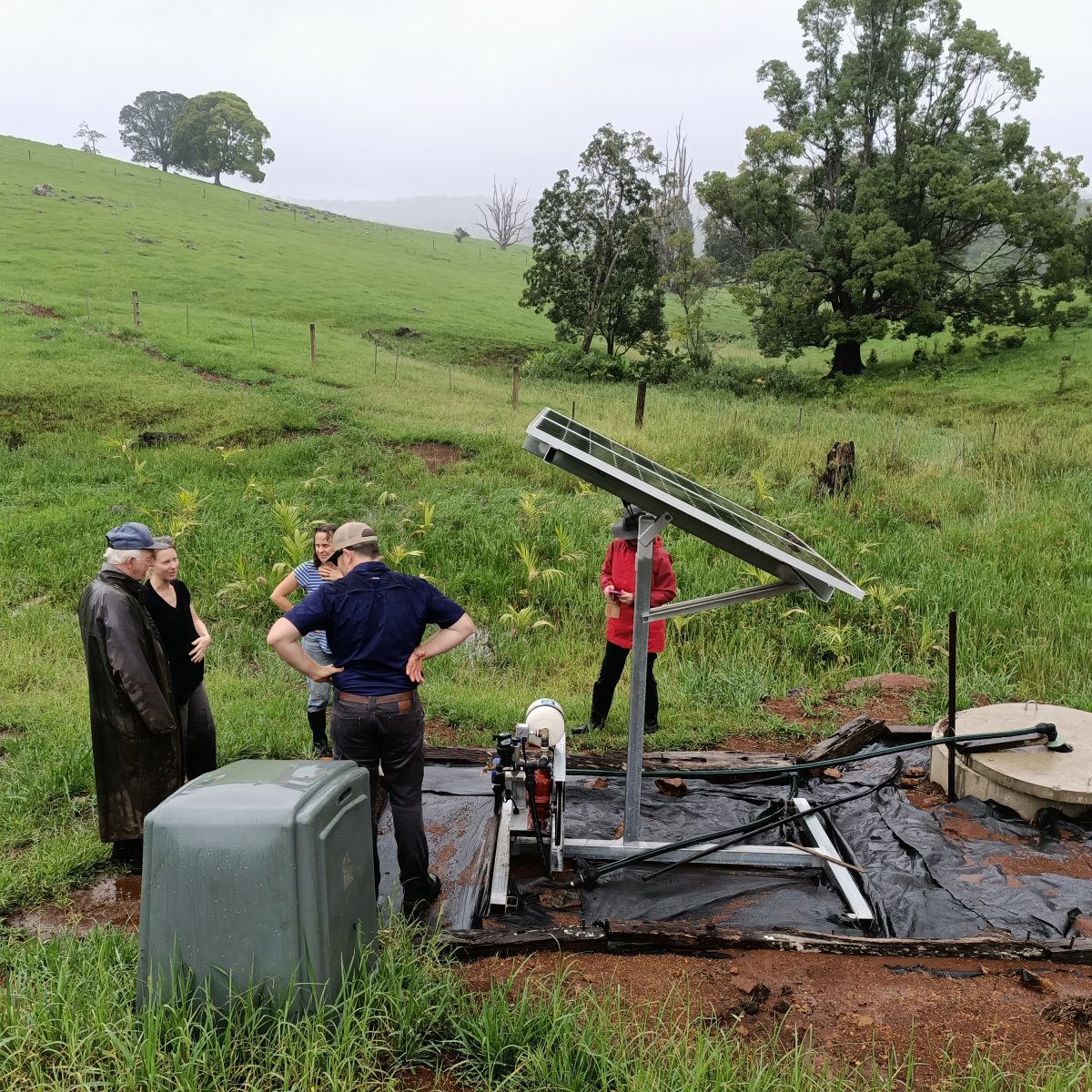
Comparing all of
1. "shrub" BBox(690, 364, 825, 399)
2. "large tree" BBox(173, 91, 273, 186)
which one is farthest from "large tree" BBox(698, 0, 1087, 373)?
"large tree" BBox(173, 91, 273, 186)

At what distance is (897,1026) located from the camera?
3275 mm

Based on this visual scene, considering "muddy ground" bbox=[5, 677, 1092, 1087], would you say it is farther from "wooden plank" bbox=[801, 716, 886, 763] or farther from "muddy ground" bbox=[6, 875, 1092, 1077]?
"wooden plank" bbox=[801, 716, 886, 763]

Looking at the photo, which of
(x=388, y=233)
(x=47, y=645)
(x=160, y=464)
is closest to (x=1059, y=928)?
(x=47, y=645)

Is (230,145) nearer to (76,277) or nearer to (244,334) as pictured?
(76,277)

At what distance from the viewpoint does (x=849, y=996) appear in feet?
11.4

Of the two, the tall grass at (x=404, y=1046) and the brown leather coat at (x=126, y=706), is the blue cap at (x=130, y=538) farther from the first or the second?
the tall grass at (x=404, y=1046)

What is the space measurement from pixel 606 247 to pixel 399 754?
30417 millimetres

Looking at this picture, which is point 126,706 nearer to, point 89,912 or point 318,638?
point 89,912

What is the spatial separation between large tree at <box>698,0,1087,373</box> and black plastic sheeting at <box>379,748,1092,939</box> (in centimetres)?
2333

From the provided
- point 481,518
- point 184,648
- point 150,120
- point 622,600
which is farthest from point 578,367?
point 150,120

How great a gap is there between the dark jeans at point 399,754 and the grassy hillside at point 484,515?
1.80 meters

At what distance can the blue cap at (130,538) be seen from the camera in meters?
4.43

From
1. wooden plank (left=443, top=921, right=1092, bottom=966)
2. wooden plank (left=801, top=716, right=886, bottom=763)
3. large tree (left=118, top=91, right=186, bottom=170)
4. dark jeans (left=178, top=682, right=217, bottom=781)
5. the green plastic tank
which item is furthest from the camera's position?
large tree (left=118, top=91, right=186, bottom=170)

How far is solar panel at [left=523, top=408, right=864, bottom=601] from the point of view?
13.1 feet
